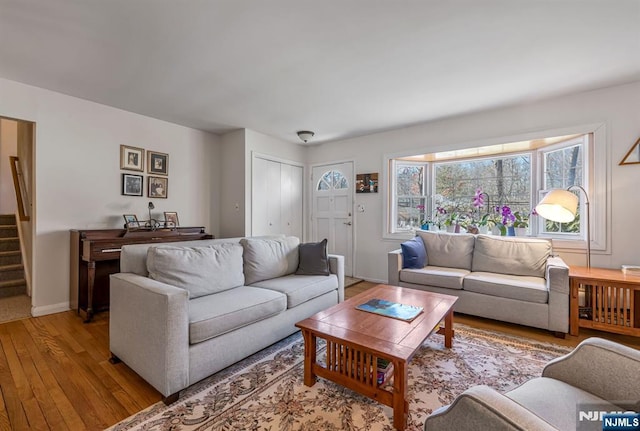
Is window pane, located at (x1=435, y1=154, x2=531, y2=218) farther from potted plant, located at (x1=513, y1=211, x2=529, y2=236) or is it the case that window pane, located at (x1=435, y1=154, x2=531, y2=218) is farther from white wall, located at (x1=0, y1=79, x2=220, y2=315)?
white wall, located at (x1=0, y1=79, x2=220, y2=315)

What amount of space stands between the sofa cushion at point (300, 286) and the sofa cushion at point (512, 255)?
1.76 metres

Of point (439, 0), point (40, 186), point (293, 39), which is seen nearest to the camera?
point (439, 0)

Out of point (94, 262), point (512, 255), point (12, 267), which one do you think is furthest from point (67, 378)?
point (512, 255)

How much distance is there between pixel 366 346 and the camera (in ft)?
4.92

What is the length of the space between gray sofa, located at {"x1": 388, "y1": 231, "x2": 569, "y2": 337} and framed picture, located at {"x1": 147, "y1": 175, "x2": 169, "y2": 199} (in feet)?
10.8

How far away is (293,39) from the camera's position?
2105 millimetres

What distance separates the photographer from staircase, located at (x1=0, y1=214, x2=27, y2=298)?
368 cm

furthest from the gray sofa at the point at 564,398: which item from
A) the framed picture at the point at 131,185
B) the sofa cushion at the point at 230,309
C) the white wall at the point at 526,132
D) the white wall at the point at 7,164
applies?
the white wall at the point at 7,164

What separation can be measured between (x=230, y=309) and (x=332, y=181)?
354cm

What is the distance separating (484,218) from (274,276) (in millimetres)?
2953

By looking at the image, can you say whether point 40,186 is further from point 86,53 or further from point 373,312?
point 373,312

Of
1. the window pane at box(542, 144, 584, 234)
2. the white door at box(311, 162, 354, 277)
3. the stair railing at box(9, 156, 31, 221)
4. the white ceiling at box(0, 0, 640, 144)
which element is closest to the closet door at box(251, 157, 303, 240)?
the white door at box(311, 162, 354, 277)

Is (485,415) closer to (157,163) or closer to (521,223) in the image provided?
(521,223)

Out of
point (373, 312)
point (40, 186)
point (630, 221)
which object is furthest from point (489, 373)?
point (40, 186)
